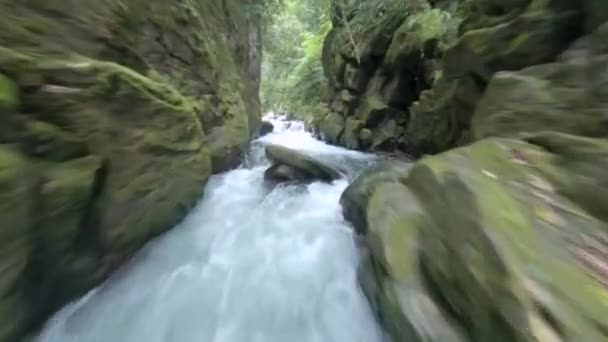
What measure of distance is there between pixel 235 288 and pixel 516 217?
2875 mm

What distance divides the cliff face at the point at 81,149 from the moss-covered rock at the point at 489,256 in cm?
255

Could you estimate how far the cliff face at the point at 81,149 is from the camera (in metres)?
2.66

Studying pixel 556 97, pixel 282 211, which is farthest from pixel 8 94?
pixel 556 97

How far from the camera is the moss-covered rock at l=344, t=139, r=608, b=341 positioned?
2.01 meters

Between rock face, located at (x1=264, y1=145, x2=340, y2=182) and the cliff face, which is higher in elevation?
the cliff face

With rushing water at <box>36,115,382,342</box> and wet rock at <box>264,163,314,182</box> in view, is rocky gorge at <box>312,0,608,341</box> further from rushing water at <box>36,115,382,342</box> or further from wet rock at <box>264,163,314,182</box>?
wet rock at <box>264,163,314,182</box>

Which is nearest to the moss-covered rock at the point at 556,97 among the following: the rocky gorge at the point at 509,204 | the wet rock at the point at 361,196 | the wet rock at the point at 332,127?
the rocky gorge at the point at 509,204

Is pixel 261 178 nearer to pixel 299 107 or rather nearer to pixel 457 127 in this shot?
pixel 457 127

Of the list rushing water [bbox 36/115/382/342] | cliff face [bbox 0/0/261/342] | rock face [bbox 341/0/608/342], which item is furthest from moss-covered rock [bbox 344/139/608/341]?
cliff face [bbox 0/0/261/342]

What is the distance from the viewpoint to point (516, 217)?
2641 mm

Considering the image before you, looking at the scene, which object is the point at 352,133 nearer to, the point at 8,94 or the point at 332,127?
the point at 332,127

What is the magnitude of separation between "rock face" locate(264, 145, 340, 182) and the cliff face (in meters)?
2.08

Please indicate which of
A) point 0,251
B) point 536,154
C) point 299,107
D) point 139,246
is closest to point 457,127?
point 536,154

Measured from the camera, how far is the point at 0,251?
242 centimetres
